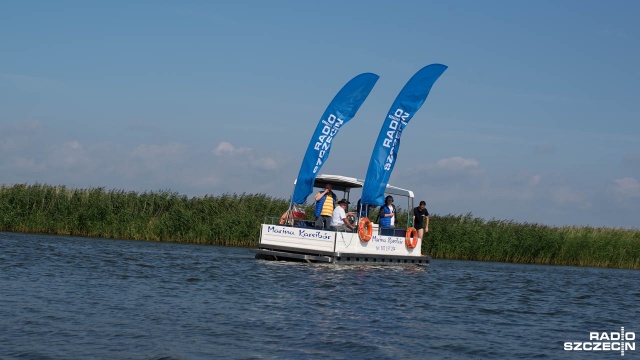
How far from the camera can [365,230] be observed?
84.6ft

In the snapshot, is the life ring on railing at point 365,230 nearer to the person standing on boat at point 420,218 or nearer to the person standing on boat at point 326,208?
the person standing on boat at point 326,208

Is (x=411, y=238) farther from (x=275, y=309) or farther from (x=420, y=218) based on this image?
(x=275, y=309)

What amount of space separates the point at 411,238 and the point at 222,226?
12.2m

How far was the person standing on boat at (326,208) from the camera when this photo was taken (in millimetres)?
25531

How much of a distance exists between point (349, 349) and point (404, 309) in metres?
5.15

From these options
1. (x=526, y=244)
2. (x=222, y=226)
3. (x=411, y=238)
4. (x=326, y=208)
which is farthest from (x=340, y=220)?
(x=526, y=244)

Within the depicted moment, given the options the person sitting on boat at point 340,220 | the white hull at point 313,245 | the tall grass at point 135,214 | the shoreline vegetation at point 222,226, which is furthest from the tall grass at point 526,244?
the person sitting on boat at point 340,220

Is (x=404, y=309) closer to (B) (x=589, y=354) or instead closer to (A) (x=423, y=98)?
(B) (x=589, y=354)

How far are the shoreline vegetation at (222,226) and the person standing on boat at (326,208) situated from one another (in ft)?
39.1

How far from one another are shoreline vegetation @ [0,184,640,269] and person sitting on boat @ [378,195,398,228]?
10.4 meters

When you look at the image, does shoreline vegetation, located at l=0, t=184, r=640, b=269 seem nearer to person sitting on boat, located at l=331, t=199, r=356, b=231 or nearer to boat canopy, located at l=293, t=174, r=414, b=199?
boat canopy, located at l=293, t=174, r=414, b=199

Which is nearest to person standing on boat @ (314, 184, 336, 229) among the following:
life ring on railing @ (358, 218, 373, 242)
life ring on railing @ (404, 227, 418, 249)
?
life ring on railing @ (358, 218, 373, 242)

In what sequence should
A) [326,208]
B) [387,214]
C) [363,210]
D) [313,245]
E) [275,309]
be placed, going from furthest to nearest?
[363,210], [387,214], [326,208], [313,245], [275,309]

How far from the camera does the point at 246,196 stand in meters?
40.6
